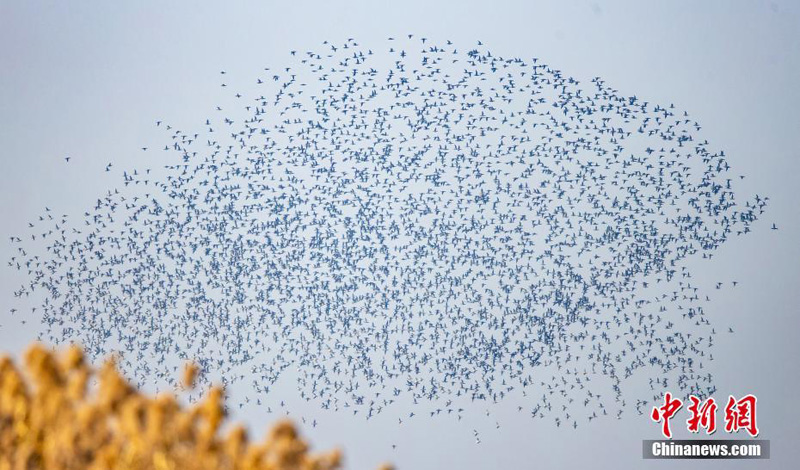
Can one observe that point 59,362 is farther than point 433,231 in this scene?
No

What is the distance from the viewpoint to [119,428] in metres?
1.55

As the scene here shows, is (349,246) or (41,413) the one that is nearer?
(41,413)

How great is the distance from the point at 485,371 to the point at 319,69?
10.1ft

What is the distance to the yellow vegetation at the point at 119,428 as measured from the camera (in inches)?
58.9

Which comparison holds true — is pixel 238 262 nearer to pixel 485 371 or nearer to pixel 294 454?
pixel 485 371

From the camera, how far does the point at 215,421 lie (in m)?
1.54

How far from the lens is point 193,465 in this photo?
1482mm

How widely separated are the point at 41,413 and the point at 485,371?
8.13 m

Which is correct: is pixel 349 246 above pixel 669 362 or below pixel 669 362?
above

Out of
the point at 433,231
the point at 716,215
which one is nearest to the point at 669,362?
the point at 716,215

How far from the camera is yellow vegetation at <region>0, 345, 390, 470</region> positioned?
4.91ft

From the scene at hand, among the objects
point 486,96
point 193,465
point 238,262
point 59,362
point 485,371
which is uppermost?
point 486,96

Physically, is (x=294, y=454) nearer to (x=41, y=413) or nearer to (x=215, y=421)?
(x=215, y=421)

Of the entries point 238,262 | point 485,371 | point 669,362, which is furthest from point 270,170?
point 669,362
